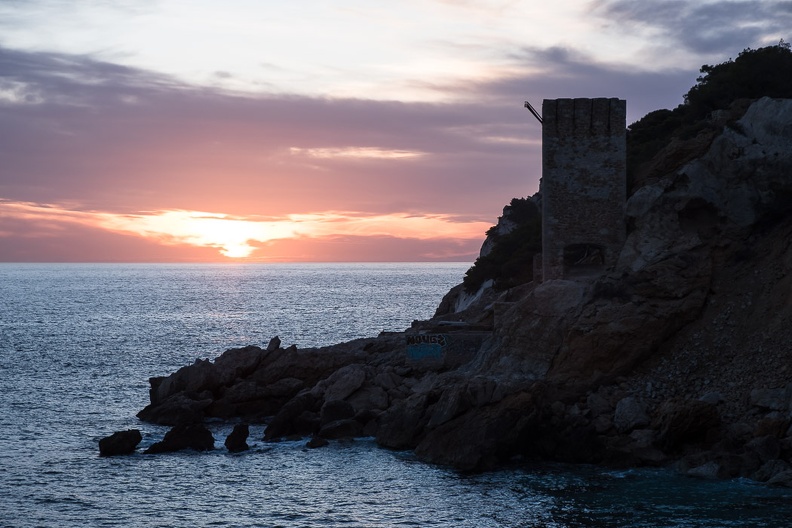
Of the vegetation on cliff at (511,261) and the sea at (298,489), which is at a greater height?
the vegetation on cliff at (511,261)

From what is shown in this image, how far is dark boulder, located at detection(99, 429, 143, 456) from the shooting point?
98.1 feet

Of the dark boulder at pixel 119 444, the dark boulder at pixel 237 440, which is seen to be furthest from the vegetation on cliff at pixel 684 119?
the dark boulder at pixel 119 444

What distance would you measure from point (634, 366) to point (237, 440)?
13.4m

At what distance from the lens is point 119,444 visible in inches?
1180

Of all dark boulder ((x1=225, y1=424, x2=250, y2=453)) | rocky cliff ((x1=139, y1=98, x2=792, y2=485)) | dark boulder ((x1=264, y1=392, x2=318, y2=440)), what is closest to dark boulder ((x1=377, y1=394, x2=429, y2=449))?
rocky cliff ((x1=139, y1=98, x2=792, y2=485))

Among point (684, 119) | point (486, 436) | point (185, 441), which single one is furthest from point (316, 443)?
point (684, 119)

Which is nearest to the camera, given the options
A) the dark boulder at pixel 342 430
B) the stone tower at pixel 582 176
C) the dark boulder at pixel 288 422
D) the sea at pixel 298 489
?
the sea at pixel 298 489

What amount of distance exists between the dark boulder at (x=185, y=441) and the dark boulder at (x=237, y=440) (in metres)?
0.73

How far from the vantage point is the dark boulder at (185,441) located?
30.0 metres

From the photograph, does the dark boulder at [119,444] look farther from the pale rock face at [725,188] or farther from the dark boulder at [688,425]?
the pale rock face at [725,188]

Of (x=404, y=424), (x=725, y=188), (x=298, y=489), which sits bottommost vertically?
(x=298, y=489)

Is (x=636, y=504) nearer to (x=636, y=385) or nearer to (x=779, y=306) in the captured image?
(x=636, y=385)

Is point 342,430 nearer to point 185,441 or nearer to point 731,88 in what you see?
point 185,441

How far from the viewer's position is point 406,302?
429 ft
